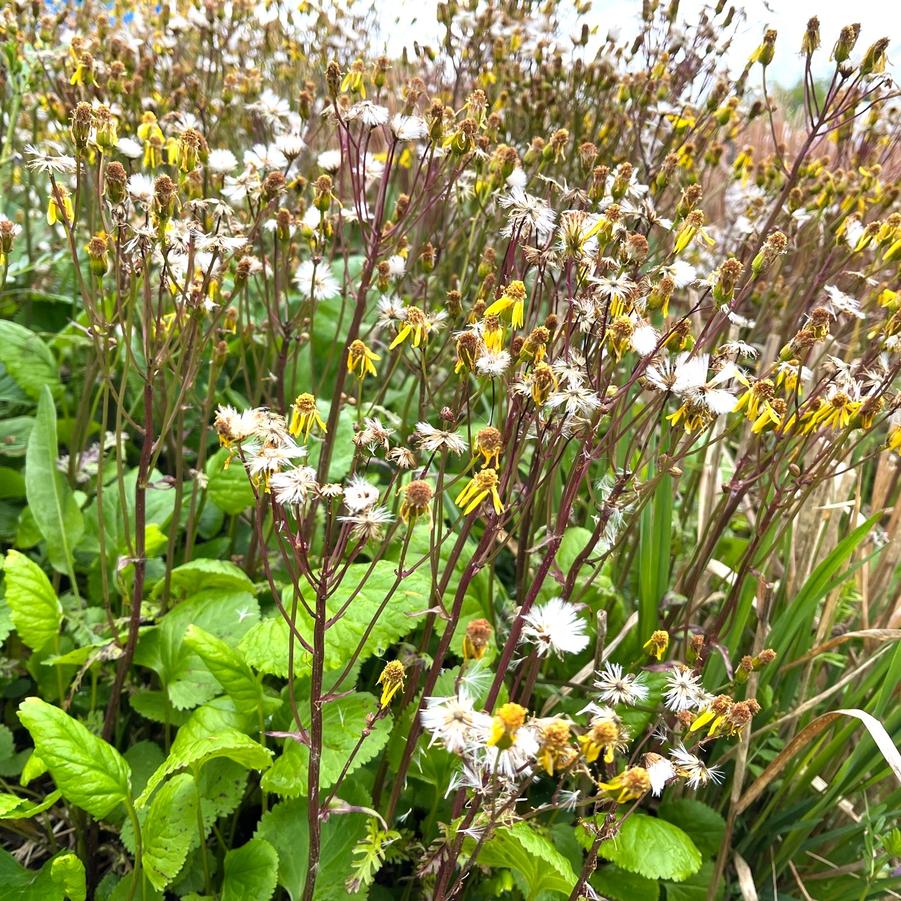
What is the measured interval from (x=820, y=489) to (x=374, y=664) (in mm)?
1362

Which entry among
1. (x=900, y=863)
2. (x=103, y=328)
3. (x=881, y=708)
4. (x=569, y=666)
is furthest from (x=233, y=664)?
(x=900, y=863)

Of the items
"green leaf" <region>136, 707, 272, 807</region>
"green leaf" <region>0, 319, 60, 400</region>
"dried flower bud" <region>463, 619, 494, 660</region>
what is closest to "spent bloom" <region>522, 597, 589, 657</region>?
"dried flower bud" <region>463, 619, 494, 660</region>

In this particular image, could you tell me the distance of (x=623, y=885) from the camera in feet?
5.41

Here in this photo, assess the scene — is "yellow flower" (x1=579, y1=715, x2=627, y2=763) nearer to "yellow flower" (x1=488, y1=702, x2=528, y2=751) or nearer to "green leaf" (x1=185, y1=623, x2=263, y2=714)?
"yellow flower" (x1=488, y1=702, x2=528, y2=751)

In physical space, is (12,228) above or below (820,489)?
above

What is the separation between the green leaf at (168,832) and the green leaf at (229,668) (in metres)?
0.16

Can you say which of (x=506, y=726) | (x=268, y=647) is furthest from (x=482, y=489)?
(x=268, y=647)

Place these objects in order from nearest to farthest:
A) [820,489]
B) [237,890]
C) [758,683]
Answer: [237,890] < [758,683] < [820,489]

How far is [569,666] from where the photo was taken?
6.32 ft

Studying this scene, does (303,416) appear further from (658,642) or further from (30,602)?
(30,602)

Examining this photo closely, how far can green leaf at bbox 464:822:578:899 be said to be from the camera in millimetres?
1302

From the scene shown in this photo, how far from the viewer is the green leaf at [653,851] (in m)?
1.47

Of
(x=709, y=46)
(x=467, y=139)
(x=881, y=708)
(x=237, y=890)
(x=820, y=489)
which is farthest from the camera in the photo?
(x=709, y=46)

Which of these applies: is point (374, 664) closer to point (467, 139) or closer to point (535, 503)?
point (535, 503)
